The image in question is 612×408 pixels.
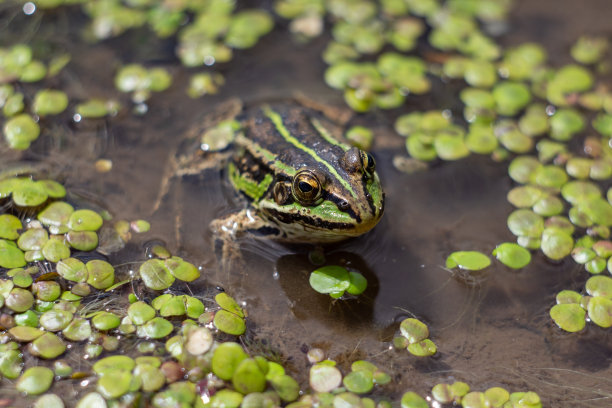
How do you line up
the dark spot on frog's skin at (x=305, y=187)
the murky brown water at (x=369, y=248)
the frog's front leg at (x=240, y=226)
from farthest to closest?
the frog's front leg at (x=240, y=226) → the dark spot on frog's skin at (x=305, y=187) → the murky brown water at (x=369, y=248)

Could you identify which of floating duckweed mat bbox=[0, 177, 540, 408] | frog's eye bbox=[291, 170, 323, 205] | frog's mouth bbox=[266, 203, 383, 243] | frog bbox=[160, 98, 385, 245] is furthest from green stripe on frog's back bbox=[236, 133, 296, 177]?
floating duckweed mat bbox=[0, 177, 540, 408]

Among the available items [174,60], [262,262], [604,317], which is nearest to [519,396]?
[604,317]

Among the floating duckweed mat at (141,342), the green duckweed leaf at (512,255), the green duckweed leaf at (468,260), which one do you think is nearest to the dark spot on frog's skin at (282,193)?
the floating duckweed mat at (141,342)

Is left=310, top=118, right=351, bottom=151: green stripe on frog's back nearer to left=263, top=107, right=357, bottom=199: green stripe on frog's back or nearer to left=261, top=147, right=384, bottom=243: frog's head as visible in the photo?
left=263, top=107, right=357, bottom=199: green stripe on frog's back

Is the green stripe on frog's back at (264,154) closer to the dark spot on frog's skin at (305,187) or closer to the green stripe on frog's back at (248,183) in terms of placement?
the green stripe on frog's back at (248,183)

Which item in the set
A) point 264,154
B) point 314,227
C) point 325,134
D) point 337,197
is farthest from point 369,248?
point 264,154

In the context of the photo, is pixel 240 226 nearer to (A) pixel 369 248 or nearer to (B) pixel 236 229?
(B) pixel 236 229
